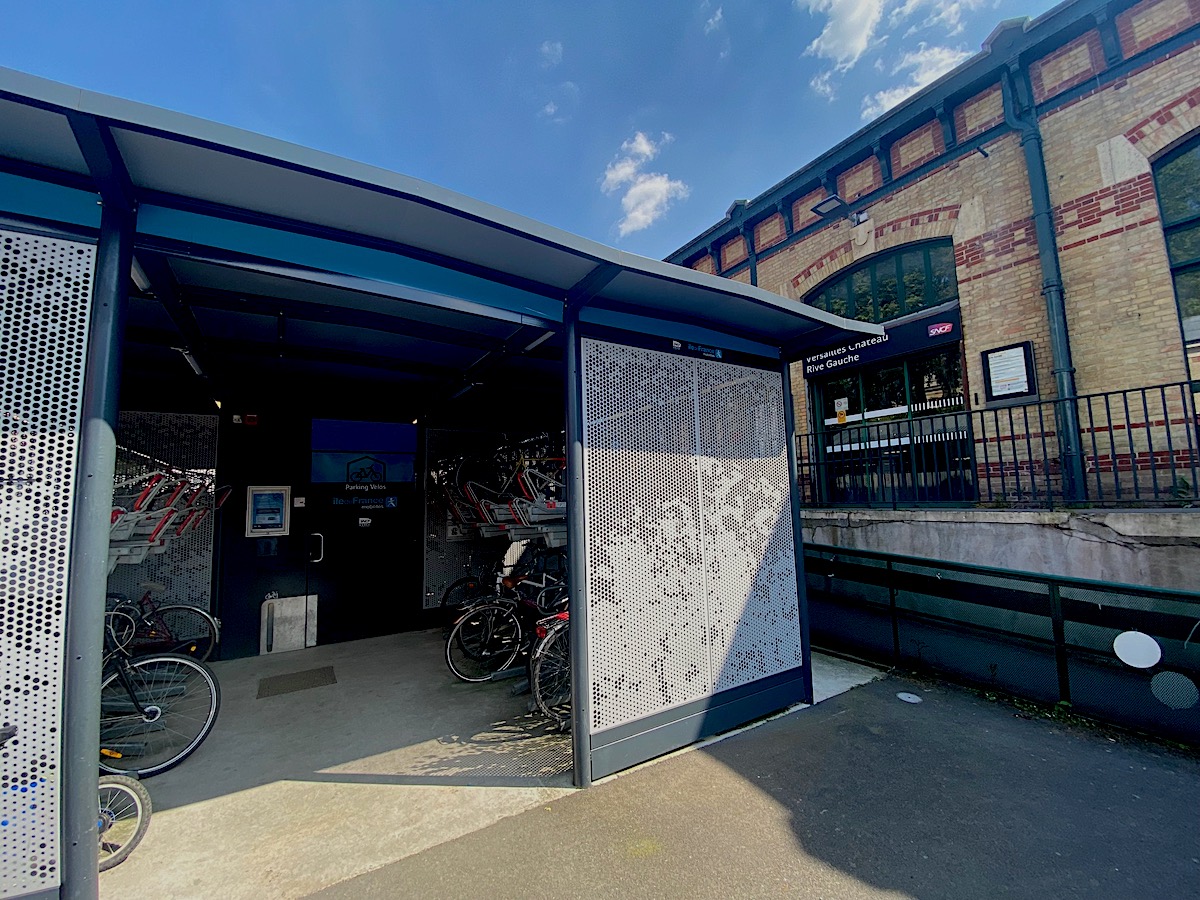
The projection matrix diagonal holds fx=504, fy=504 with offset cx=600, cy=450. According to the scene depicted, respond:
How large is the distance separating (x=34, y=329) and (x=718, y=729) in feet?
14.0

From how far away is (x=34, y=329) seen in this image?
1.93 meters

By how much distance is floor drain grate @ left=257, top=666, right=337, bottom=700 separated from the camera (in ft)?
15.1

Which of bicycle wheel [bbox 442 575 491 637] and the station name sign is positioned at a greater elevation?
the station name sign

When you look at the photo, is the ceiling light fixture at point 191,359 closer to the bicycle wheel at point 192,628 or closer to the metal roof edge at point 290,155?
the bicycle wheel at point 192,628

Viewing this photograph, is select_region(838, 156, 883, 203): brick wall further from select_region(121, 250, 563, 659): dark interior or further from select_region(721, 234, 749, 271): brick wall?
select_region(121, 250, 563, 659): dark interior

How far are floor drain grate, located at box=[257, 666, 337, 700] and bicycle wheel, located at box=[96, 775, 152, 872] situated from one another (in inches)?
80.7

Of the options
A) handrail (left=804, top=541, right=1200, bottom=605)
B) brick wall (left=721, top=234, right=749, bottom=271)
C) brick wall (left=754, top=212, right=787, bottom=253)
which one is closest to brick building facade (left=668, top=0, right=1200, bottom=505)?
brick wall (left=754, top=212, right=787, bottom=253)

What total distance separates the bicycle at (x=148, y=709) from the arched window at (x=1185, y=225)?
916 centimetres

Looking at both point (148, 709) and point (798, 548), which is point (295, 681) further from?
point (798, 548)

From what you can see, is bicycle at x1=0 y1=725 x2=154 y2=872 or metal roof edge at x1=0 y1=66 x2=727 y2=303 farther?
bicycle at x1=0 y1=725 x2=154 y2=872

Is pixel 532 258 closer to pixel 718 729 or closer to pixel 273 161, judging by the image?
pixel 273 161

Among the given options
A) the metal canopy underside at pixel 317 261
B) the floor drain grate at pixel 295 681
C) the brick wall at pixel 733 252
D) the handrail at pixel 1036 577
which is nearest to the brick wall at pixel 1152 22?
the metal canopy underside at pixel 317 261

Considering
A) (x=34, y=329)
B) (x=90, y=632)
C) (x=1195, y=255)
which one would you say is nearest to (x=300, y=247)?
(x=34, y=329)

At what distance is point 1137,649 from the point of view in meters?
3.43
